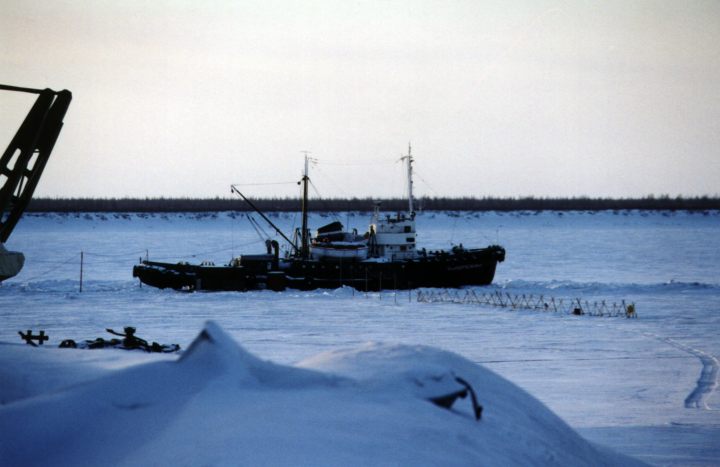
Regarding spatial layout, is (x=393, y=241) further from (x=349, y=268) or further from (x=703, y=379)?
(x=703, y=379)

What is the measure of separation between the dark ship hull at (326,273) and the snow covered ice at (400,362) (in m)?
1.45

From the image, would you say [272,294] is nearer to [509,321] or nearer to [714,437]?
[509,321]

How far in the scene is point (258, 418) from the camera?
3254 millimetres

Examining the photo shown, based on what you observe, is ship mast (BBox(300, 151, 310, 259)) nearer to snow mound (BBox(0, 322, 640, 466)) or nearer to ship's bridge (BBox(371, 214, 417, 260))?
ship's bridge (BBox(371, 214, 417, 260))

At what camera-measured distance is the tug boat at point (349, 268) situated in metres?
33.4

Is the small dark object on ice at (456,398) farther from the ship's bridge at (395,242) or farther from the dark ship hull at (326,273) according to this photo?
the ship's bridge at (395,242)

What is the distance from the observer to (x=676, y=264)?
1499 inches

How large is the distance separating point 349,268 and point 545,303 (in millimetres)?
12449

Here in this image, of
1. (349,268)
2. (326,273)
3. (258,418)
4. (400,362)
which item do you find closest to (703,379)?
(400,362)

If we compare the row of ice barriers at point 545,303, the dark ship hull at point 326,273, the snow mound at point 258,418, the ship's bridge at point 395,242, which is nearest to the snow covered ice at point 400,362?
the snow mound at point 258,418

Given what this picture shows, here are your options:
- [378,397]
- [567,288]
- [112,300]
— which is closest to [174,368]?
[378,397]

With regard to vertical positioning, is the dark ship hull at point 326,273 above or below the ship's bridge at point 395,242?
below

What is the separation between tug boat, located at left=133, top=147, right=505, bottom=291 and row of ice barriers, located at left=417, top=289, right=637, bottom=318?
4.44m

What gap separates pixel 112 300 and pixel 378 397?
2391 centimetres
